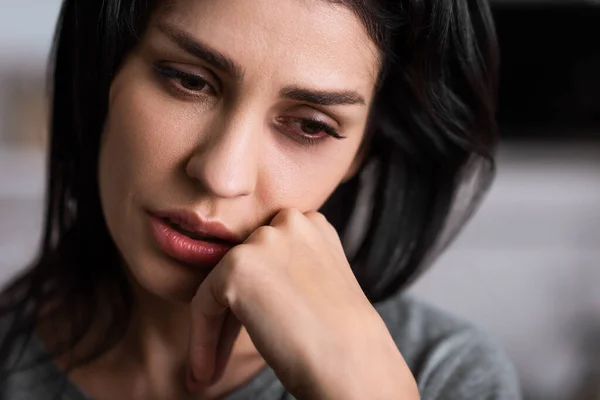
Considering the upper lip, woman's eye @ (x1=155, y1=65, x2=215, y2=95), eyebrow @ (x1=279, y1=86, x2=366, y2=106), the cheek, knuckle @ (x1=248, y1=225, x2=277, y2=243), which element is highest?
eyebrow @ (x1=279, y1=86, x2=366, y2=106)

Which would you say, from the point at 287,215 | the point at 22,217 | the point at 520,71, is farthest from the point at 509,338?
the point at 287,215

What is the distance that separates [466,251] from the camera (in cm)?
208

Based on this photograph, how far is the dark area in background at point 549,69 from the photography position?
1.95 meters

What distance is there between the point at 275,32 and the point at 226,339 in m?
0.33

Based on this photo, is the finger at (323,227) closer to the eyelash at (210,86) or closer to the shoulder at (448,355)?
the eyelash at (210,86)

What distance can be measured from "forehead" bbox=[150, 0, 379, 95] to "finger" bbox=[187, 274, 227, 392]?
209 millimetres

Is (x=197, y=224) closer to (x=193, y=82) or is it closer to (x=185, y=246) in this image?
(x=185, y=246)

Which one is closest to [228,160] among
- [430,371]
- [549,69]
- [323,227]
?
[323,227]

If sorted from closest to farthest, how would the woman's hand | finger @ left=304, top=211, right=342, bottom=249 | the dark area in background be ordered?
the woman's hand < finger @ left=304, top=211, right=342, bottom=249 < the dark area in background

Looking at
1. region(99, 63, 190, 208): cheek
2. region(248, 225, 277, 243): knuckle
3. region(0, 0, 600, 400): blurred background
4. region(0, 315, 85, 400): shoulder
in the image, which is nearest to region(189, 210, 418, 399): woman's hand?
region(248, 225, 277, 243): knuckle

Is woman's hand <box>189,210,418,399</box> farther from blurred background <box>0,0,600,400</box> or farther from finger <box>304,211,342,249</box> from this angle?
blurred background <box>0,0,600,400</box>

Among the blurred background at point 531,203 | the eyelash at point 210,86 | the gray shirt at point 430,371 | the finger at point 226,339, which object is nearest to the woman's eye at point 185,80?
the eyelash at point 210,86

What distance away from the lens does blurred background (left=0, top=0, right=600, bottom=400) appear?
1.96 meters

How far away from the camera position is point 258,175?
0.71 m
